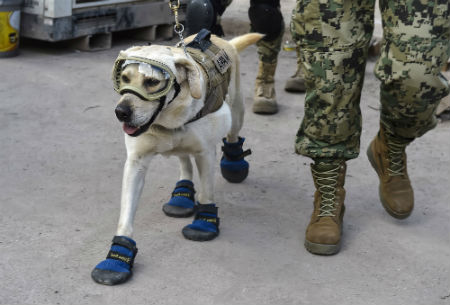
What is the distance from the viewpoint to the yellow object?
538 cm

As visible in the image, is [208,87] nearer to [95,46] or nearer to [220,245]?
[220,245]

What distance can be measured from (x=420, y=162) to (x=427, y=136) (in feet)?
1.39

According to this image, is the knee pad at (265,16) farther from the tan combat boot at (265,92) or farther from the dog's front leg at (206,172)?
the dog's front leg at (206,172)

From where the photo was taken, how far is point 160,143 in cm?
285

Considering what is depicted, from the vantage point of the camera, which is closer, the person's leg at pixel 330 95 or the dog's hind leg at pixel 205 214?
the person's leg at pixel 330 95

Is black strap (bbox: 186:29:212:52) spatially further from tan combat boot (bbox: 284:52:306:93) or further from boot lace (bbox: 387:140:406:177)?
tan combat boot (bbox: 284:52:306:93)

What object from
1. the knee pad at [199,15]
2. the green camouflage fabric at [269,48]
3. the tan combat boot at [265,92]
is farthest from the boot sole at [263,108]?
the knee pad at [199,15]

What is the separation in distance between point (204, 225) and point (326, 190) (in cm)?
53

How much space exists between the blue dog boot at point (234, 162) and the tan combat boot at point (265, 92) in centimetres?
112

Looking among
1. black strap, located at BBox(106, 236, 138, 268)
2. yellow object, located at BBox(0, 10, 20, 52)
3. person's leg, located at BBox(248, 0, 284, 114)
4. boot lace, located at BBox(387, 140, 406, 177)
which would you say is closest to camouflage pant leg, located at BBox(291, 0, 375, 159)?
boot lace, located at BBox(387, 140, 406, 177)

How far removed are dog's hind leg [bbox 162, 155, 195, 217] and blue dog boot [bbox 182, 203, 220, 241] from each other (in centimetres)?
20

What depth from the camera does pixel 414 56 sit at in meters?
2.81

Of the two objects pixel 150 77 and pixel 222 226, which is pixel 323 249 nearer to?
pixel 222 226

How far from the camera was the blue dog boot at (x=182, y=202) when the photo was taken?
3.35 meters
